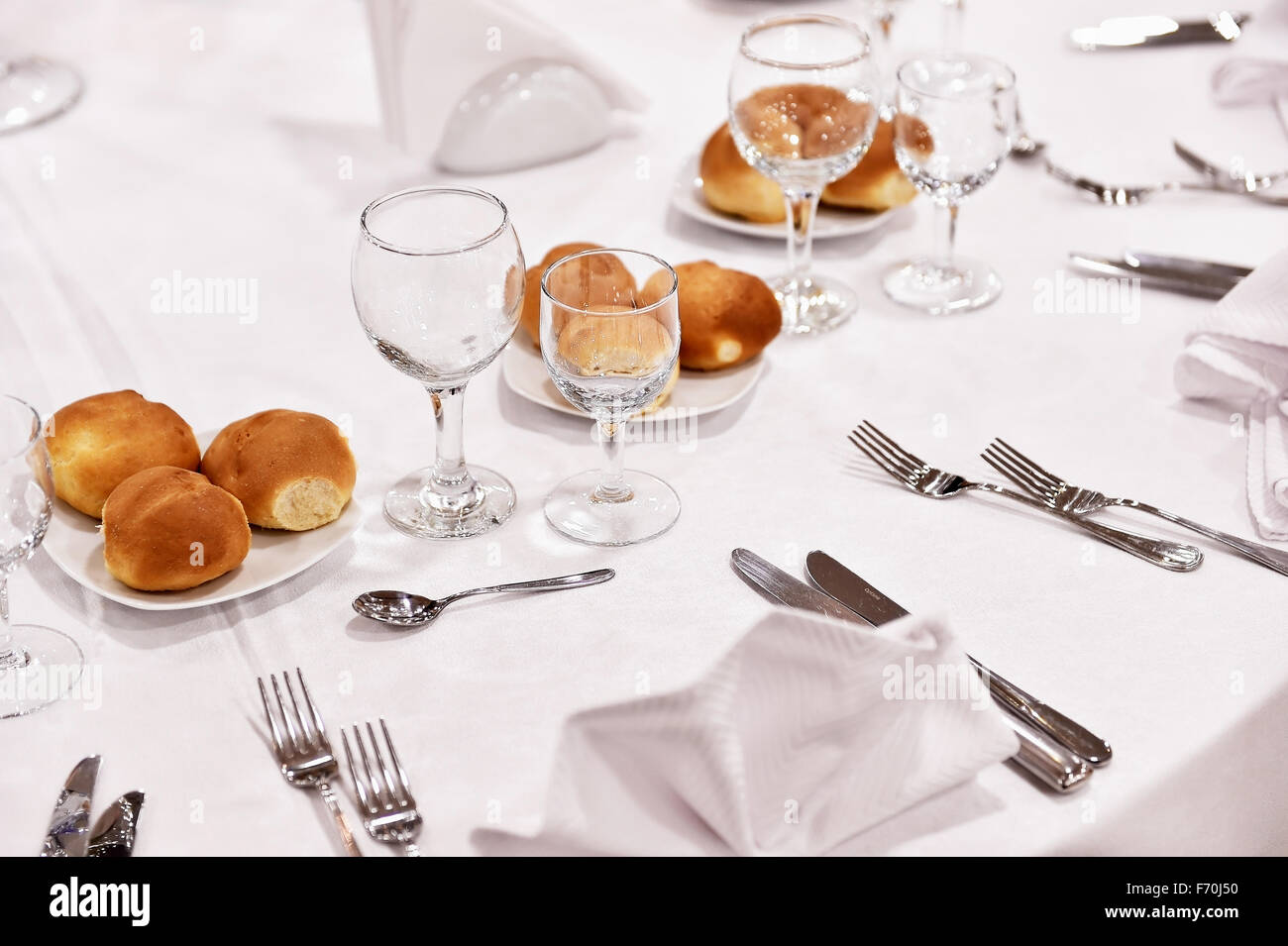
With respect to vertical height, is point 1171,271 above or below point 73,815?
above

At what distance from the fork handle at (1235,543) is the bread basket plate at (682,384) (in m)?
0.32

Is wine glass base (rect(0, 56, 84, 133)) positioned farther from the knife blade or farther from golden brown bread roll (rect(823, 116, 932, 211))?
the knife blade

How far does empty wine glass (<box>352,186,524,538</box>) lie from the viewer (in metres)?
0.88

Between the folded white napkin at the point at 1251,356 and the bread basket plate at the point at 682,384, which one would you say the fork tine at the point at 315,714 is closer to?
the bread basket plate at the point at 682,384

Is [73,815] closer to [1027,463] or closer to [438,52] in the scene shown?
[1027,463]

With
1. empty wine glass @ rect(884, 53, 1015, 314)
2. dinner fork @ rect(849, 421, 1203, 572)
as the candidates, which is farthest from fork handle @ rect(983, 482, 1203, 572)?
empty wine glass @ rect(884, 53, 1015, 314)

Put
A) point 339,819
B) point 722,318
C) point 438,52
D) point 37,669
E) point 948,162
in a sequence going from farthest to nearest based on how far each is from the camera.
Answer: point 438,52, point 948,162, point 722,318, point 37,669, point 339,819

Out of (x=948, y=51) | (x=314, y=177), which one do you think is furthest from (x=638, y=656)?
(x=948, y=51)

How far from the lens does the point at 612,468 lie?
96 centimetres

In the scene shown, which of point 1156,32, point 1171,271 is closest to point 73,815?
point 1171,271

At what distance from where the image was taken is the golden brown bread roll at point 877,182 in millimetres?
1302

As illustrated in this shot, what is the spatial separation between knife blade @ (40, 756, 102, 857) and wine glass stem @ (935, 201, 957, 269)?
87cm

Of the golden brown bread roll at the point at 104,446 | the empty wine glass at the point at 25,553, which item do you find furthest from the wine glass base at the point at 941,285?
the empty wine glass at the point at 25,553

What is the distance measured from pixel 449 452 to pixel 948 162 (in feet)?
1.75
